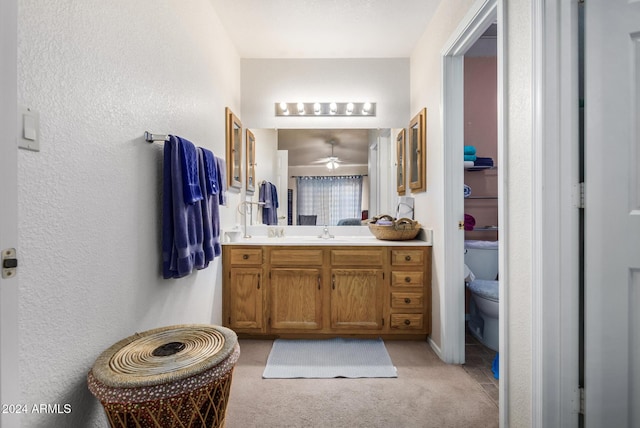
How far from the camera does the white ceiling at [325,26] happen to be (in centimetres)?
212

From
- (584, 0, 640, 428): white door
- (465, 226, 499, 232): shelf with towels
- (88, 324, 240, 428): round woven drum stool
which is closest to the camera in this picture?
(88, 324, 240, 428): round woven drum stool

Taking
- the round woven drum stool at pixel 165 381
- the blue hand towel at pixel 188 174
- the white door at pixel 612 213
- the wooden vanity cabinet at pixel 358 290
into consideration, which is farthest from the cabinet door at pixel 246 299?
the white door at pixel 612 213

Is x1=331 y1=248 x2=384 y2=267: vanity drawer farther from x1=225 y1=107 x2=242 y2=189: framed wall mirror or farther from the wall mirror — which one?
x1=225 y1=107 x2=242 y2=189: framed wall mirror

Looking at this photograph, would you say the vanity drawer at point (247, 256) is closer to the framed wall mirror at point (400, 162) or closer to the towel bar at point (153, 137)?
the towel bar at point (153, 137)

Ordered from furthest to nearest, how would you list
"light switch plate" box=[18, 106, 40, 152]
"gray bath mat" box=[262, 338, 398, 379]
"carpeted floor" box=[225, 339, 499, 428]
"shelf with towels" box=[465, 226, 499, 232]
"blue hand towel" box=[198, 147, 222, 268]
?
"shelf with towels" box=[465, 226, 499, 232] → "gray bath mat" box=[262, 338, 398, 379] → "blue hand towel" box=[198, 147, 222, 268] → "carpeted floor" box=[225, 339, 499, 428] → "light switch plate" box=[18, 106, 40, 152]

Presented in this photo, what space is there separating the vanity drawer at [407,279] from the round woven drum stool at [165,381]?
153cm

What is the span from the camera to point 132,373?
0.93 m

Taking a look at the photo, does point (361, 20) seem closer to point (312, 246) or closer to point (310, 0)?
point (310, 0)

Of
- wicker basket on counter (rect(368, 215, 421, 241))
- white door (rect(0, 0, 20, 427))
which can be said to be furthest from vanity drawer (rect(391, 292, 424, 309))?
white door (rect(0, 0, 20, 427))

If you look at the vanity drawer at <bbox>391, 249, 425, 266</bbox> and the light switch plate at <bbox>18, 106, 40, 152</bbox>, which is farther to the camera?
the vanity drawer at <bbox>391, 249, 425, 266</bbox>

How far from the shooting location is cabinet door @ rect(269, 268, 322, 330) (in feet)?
7.80

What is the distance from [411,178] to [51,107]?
8.02 feet

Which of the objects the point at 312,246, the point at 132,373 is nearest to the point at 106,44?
the point at 132,373

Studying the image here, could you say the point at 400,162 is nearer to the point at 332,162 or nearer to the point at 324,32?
the point at 332,162
